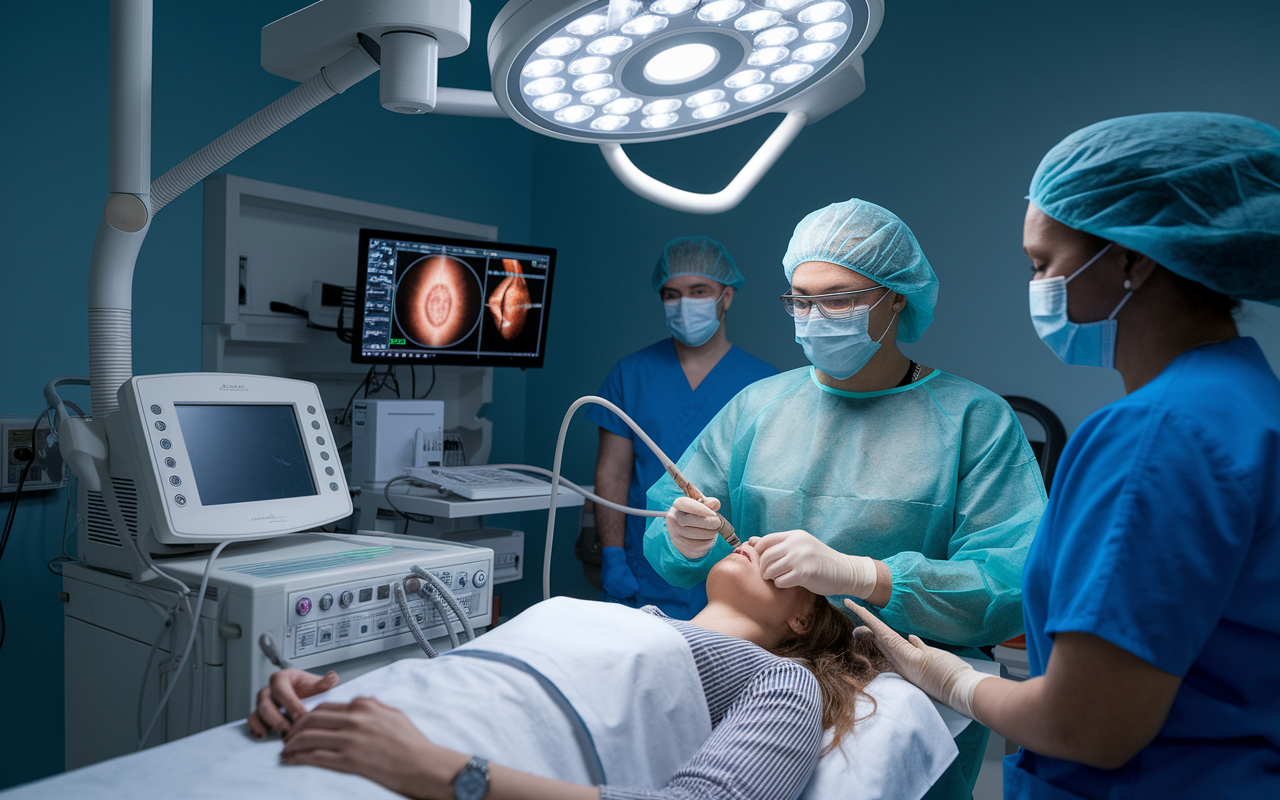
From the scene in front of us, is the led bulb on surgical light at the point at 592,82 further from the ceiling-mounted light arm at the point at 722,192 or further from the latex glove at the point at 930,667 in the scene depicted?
the latex glove at the point at 930,667

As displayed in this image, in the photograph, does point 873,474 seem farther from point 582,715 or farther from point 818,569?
point 582,715

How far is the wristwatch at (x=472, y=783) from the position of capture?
2.57 ft

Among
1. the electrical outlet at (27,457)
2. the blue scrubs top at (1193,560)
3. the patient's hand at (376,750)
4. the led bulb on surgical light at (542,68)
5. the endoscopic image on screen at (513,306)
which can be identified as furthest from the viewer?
the endoscopic image on screen at (513,306)

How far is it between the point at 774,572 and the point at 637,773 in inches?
14.9

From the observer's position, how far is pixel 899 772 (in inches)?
40.8

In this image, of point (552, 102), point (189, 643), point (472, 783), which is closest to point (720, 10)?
point (552, 102)

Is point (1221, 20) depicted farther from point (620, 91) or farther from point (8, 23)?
point (8, 23)

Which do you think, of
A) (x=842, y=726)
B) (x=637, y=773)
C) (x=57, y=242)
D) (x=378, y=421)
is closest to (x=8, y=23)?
(x=57, y=242)

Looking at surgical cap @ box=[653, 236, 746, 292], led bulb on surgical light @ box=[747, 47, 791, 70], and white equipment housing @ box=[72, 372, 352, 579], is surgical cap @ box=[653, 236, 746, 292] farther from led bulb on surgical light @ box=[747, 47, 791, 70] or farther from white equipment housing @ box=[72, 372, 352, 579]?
led bulb on surgical light @ box=[747, 47, 791, 70]

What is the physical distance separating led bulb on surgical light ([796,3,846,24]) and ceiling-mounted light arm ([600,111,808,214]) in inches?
14.4

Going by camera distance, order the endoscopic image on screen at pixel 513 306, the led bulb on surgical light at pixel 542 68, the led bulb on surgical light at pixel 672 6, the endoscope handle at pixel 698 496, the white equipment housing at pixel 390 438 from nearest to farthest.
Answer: the led bulb on surgical light at pixel 672 6
the led bulb on surgical light at pixel 542 68
the endoscope handle at pixel 698 496
the white equipment housing at pixel 390 438
the endoscopic image on screen at pixel 513 306

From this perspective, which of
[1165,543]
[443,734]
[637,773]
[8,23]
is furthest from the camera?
[8,23]

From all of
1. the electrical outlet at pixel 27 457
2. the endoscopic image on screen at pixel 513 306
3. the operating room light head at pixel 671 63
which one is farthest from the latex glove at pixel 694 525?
the electrical outlet at pixel 27 457

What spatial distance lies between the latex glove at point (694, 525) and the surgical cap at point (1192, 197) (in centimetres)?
70
